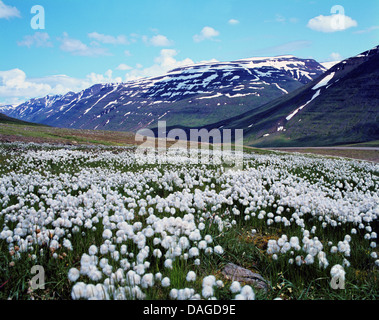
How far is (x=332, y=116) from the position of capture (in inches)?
4643

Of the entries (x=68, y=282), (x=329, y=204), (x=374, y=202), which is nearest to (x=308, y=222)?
(x=329, y=204)

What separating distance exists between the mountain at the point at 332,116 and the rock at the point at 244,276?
4431 inches

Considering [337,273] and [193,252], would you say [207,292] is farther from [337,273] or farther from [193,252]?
[337,273]

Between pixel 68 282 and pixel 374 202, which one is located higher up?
pixel 374 202

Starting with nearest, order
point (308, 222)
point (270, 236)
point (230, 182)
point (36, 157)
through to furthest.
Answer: point (270, 236), point (308, 222), point (230, 182), point (36, 157)

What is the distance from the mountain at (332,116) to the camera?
4161 inches

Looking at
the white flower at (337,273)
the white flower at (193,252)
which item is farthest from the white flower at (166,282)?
the white flower at (337,273)

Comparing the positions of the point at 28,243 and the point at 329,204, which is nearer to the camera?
the point at 28,243

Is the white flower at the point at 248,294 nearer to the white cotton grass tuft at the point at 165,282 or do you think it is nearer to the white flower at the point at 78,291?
the white cotton grass tuft at the point at 165,282

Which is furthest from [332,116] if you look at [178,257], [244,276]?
[178,257]
